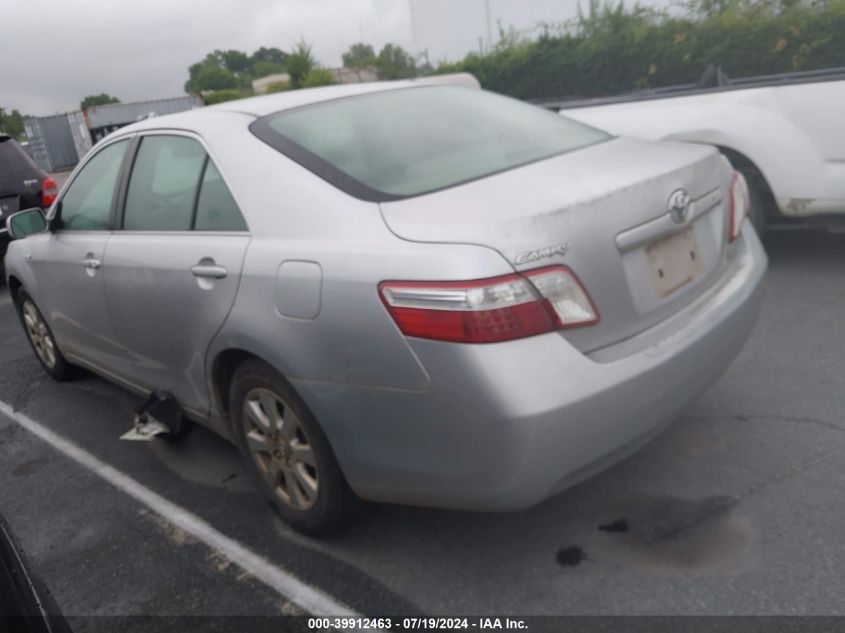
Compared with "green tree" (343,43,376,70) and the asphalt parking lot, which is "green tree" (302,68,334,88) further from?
the asphalt parking lot

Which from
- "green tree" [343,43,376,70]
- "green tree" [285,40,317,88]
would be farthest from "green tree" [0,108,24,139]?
"green tree" [285,40,317,88]

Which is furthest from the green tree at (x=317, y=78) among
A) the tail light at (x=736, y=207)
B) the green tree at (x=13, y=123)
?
the green tree at (x=13, y=123)

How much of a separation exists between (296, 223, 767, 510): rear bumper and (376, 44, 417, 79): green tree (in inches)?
885

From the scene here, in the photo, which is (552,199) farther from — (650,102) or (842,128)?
(650,102)

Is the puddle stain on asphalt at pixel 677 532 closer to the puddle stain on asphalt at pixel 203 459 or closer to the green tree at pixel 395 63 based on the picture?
the puddle stain on asphalt at pixel 203 459

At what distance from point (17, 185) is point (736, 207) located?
8148 mm

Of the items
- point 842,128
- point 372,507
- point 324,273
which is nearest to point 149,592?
point 372,507

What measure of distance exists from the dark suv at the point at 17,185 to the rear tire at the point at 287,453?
6918 mm

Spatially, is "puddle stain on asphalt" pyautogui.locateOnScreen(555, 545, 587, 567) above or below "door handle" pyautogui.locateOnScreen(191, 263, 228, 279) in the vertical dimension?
below

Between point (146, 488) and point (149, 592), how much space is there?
0.90 metres

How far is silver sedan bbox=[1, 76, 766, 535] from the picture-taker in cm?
244

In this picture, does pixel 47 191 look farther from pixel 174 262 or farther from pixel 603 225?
pixel 603 225

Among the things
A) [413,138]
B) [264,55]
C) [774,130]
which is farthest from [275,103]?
[264,55]

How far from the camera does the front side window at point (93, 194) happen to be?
4.13 m
